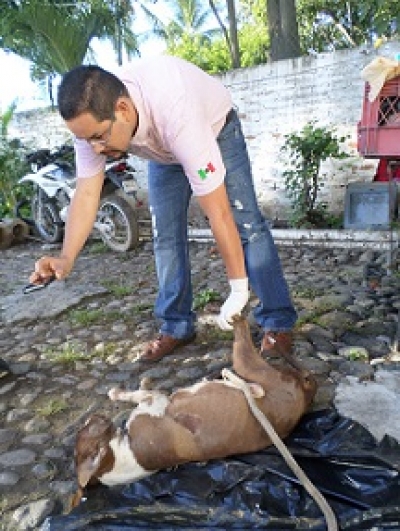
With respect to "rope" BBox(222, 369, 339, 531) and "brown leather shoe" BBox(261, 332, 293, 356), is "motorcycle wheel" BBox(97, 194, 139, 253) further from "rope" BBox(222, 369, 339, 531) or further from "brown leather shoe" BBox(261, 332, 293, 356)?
"rope" BBox(222, 369, 339, 531)

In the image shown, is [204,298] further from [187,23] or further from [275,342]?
[187,23]

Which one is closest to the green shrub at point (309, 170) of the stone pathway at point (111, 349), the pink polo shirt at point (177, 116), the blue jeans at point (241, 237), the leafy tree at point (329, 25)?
the stone pathway at point (111, 349)

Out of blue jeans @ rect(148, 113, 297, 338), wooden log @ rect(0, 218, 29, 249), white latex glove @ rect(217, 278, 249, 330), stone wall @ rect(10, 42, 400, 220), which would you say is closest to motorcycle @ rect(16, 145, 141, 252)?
wooden log @ rect(0, 218, 29, 249)

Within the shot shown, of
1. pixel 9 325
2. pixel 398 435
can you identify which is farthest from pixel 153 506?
pixel 9 325

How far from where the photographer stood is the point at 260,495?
1580 millimetres

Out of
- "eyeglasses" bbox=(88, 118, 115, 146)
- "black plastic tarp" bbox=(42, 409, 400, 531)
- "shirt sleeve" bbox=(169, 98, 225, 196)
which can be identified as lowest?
"black plastic tarp" bbox=(42, 409, 400, 531)

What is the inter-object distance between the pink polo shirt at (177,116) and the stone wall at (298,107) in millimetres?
4314

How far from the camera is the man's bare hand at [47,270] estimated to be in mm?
2029

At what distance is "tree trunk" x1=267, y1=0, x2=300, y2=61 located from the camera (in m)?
7.69

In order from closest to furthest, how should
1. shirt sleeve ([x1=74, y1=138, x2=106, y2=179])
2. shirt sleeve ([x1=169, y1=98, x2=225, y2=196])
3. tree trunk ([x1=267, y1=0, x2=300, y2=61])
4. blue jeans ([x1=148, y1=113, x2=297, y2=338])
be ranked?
shirt sleeve ([x1=169, y1=98, x2=225, y2=196]) < shirt sleeve ([x1=74, y1=138, x2=106, y2=179]) < blue jeans ([x1=148, y1=113, x2=297, y2=338]) < tree trunk ([x1=267, y1=0, x2=300, y2=61])

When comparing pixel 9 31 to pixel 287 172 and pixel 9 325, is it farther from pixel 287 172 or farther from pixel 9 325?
pixel 9 325

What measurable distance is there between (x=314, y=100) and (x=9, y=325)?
15.0 ft

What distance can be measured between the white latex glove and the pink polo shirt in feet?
1.39

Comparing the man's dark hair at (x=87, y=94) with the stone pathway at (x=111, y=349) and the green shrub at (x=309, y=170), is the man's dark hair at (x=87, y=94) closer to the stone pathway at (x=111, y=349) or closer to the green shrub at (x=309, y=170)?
the stone pathway at (x=111, y=349)
